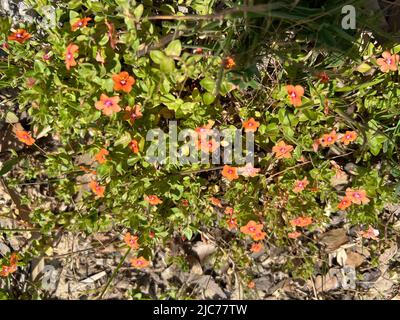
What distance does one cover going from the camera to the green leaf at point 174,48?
77.5 inches

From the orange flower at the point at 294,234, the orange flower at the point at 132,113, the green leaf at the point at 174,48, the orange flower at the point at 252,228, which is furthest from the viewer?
the orange flower at the point at 294,234

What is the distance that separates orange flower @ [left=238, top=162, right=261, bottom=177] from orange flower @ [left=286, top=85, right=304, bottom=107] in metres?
0.47

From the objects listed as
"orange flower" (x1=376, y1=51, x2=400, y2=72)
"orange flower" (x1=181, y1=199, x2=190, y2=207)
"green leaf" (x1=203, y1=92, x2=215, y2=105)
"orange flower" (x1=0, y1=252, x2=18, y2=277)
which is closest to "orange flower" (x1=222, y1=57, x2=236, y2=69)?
"green leaf" (x1=203, y1=92, x2=215, y2=105)

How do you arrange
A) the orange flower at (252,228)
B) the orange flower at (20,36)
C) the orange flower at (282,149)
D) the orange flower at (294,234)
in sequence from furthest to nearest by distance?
the orange flower at (294,234), the orange flower at (252,228), the orange flower at (282,149), the orange flower at (20,36)

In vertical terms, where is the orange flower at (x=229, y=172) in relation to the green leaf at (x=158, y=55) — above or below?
below

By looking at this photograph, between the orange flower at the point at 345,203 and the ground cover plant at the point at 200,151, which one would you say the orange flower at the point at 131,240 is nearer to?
the ground cover plant at the point at 200,151

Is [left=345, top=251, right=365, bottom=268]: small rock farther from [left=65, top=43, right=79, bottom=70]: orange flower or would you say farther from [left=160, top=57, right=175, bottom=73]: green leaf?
[left=65, top=43, right=79, bottom=70]: orange flower

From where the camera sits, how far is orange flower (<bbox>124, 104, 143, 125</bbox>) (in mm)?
2285

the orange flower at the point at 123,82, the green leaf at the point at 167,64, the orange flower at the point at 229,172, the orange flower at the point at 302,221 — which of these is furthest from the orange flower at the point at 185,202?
the green leaf at the point at 167,64

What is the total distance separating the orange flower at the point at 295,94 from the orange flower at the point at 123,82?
0.83 m

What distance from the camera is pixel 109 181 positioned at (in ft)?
8.43

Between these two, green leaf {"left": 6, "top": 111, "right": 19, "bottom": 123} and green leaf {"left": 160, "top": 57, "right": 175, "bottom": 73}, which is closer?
green leaf {"left": 160, "top": 57, "right": 175, "bottom": 73}

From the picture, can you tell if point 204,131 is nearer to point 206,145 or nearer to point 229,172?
point 206,145

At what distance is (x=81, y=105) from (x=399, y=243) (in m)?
2.24
